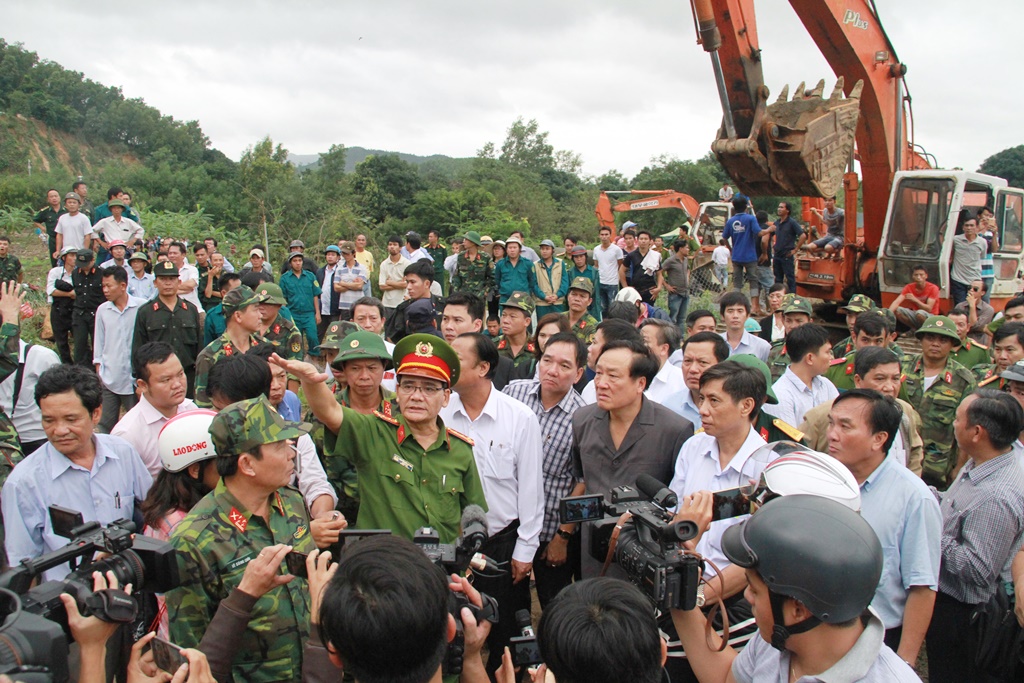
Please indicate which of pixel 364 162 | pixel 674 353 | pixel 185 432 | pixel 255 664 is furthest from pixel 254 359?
pixel 364 162

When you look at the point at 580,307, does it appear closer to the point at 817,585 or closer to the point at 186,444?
the point at 186,444

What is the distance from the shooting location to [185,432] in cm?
275

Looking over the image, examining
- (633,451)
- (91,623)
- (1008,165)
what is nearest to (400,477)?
(633,451)

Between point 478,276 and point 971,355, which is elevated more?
point 478,276

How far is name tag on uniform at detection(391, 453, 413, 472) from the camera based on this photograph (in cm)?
289

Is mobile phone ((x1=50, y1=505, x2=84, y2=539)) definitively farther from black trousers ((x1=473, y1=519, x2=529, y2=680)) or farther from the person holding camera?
black trousers ((x1=473, y1=519, x2=529, y2=680))

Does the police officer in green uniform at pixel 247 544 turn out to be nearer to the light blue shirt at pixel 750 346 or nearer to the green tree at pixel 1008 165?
the light blue shirt at pixel 750 346

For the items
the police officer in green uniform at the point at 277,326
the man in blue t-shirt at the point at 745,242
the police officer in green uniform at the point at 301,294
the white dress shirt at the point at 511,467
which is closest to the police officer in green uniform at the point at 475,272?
the police officer in green uniform at the point at 301,294

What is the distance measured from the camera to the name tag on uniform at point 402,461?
289 cm

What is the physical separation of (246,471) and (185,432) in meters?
0.61

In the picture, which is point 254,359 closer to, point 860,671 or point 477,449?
point 477,449

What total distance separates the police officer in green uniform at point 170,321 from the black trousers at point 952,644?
557 centimetres

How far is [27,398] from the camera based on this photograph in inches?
176

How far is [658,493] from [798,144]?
726 cm
